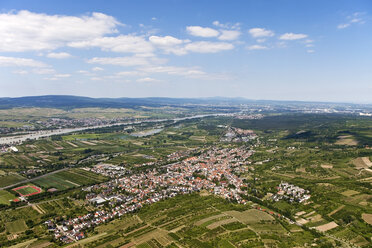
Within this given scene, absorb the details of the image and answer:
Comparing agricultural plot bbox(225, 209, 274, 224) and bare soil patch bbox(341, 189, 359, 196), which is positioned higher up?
bare soil patch bbox(341, 189, 359, 196)

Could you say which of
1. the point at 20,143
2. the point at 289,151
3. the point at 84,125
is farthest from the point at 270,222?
the point at 84,125

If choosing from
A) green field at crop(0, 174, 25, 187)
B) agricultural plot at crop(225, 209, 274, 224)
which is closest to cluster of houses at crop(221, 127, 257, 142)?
agricultural plot at crop(225, 209, 274, 224)

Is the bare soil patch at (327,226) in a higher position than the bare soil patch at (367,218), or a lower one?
lower

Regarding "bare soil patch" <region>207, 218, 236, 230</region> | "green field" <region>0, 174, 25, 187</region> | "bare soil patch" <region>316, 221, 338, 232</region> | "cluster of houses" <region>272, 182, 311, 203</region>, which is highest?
"green field" <region>0, 174, 25, 187</region>

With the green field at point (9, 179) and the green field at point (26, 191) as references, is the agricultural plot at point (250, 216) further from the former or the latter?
the green field at point (9, 179)

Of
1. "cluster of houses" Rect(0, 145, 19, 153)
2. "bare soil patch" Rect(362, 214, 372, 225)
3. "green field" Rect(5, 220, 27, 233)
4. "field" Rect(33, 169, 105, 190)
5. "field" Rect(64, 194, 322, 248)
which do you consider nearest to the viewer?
"field" Rect(64, 194, 322, 248)

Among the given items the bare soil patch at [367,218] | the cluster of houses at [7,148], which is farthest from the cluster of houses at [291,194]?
the cluster of houses at [7,148]

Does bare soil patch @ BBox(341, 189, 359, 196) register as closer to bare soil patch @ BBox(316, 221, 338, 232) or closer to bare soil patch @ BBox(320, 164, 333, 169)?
bare soil patch @ BBox(316, 221, 338, 232)
